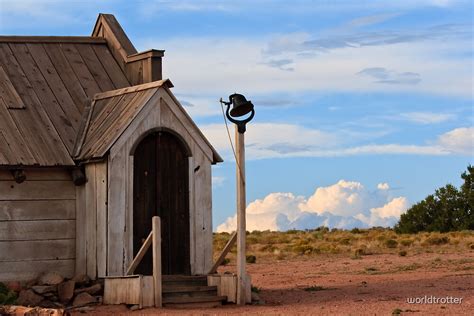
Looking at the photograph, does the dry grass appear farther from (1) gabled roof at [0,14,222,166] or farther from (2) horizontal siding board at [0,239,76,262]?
(2) horizontal siding board at [0,239,76,262]

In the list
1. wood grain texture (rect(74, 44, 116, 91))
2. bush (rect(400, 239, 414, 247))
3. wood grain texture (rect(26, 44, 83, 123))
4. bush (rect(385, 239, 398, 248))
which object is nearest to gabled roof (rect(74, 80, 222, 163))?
wood grain texture (rect(26, 44, 83, 123))

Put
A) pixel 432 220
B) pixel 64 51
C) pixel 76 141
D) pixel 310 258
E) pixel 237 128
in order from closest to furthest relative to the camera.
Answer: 1. pixel 237 128
2. pixel 76 141
3. pixel 64 51
4. pixel 310 258
5. pixel 432 220

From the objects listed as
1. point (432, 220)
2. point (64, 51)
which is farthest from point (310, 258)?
point (432, 220)

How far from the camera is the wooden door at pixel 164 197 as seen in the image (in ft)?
55.2

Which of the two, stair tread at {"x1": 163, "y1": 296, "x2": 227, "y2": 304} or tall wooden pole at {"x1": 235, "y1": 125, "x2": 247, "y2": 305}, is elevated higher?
tall wooden pole at {"x1": 235, "y1": 125, "x2": 247, "y2": 305}

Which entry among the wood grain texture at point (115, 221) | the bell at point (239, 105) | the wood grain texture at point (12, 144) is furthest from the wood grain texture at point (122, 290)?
the bell at point (239, 105)

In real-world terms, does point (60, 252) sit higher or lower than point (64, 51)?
lower

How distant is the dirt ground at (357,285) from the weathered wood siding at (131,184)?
120cm

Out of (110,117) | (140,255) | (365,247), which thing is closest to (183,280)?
(140,255)

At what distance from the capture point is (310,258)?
29.2 metres

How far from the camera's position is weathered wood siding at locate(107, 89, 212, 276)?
16484mm

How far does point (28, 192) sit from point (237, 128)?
368 centimetres

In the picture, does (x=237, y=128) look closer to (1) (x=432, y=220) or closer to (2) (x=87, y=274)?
(2) (x=87, y=274)

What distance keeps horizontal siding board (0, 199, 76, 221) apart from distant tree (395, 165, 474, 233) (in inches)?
1094
